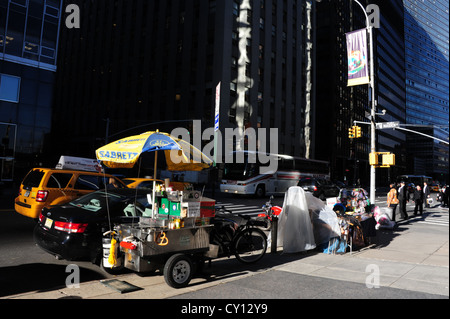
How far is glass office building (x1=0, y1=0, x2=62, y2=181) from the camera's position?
91.5ft

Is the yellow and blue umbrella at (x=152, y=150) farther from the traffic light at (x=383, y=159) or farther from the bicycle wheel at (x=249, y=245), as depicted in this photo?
the traffic light at (x=383, y=159)

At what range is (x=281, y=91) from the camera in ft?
167

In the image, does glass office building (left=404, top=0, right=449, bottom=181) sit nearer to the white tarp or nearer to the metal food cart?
the white tarp

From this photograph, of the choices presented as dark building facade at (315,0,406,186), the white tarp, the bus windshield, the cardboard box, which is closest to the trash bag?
the white tarp

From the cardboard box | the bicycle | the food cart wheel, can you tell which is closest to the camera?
the food cart wheel

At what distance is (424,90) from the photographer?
426ft

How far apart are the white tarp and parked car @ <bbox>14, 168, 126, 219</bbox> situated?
214 inches

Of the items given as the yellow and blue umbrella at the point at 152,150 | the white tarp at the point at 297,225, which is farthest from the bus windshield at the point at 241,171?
the yellow and blue umbrella at the point at 152,150

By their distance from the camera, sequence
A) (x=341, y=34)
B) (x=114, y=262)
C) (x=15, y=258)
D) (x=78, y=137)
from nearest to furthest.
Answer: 1. (x=114, y=262)
2. (x=15, y=258)
3. (x=78, y=137)
4. (x=341, y=34)

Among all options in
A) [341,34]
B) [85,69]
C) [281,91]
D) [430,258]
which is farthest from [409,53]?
[430,258]

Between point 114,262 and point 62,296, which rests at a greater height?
point 114,262

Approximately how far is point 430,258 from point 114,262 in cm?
749

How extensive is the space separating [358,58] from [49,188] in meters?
12.4
